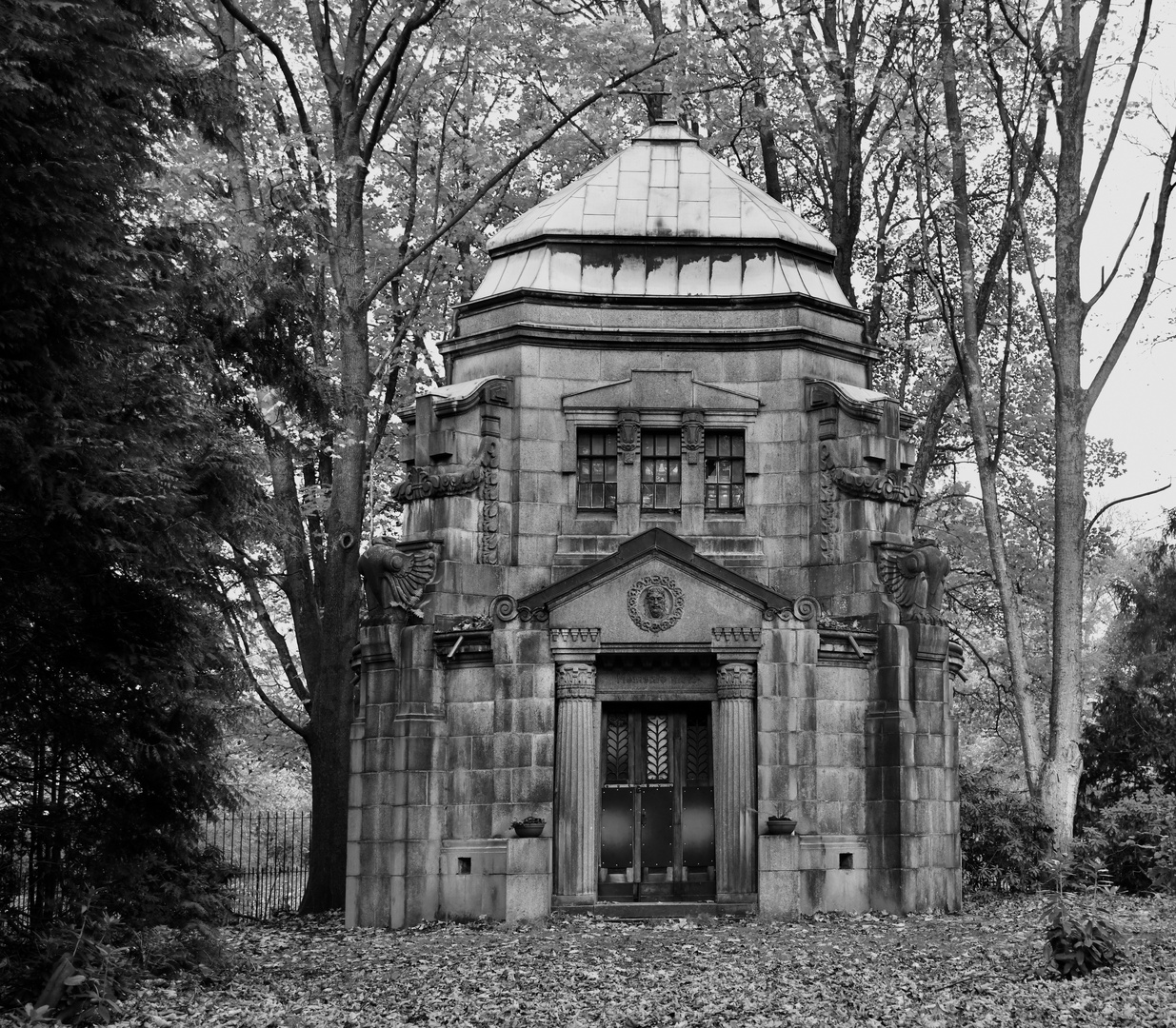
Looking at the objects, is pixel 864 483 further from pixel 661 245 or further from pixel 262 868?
pixel 262 868

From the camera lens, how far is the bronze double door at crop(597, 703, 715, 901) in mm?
19453

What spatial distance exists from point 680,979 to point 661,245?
11273mm

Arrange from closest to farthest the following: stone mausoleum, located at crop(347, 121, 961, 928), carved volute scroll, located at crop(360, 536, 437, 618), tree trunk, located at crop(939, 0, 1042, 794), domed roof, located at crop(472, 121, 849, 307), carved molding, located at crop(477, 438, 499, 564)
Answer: stone mausoleum, located at crop(347, 121, 961, 928)
carved volute scroll, located at crop(360, 536, 437, 618)
carved molding, located at crop(477, 438, 499, 564)
domed roof, located at crop(472, 121, 849, 307)
tree trunk, located at crop(939, 0, 1042, 794)

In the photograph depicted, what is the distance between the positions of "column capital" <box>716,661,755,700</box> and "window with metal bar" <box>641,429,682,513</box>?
257 centimetres

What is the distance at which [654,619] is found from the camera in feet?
63.9

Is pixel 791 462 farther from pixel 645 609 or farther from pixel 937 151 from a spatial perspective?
pixel 937 151

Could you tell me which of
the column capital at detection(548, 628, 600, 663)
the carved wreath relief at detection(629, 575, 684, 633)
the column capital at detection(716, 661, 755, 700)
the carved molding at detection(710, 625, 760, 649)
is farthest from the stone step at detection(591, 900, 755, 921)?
the carved wreath relief at detection(629, 575, 684, 633)

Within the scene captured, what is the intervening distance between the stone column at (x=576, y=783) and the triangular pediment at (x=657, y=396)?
3.70m

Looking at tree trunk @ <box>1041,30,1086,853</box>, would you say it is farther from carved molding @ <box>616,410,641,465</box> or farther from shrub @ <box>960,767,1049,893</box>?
carved molding @ <box>616,410,641,465</box>

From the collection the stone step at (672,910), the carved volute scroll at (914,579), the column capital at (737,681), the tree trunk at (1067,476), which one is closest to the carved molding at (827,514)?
the carved volute scroll at (914,579)

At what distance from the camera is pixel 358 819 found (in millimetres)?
19719

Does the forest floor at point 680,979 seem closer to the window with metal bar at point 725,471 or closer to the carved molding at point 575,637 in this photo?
the carved molding at point 575,637

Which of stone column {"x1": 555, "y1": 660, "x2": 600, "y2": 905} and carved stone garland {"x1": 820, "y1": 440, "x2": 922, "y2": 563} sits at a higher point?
carved stone garland {"x1": 820, "y1": 440, "x2": 922, "y2": 563}

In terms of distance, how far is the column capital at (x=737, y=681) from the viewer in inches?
760
